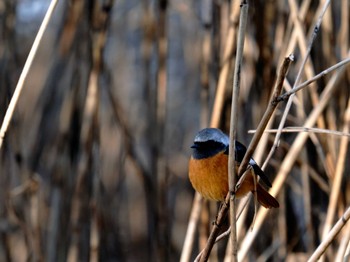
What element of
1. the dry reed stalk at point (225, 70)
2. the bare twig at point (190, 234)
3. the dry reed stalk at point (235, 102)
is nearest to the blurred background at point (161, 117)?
the dry reed stalk at point (225, 70)

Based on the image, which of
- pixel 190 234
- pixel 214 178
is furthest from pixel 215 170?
pixel 190 234

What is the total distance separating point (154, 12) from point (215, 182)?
0.98 m

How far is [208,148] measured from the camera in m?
1.32

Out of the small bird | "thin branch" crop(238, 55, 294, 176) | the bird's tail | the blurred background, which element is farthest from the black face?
"thin branch" crop(238, 55, 294, 176)

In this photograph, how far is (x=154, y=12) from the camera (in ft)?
6.88

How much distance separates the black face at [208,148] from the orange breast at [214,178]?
1cm

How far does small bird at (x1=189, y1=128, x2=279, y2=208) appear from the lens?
124 cm

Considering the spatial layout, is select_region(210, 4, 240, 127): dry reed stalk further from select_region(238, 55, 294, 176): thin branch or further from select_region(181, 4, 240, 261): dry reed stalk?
select_region(238, 55, 294, 176): thin branch

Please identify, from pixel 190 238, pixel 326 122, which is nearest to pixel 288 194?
pixel 326 122

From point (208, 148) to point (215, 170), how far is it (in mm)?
66

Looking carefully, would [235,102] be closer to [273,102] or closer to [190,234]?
[273,102]

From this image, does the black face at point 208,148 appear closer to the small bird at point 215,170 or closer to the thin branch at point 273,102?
the small bird at point 215,170

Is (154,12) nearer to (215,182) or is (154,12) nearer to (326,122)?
(326,122)

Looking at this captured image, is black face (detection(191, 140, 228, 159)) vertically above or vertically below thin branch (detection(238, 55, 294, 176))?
below
